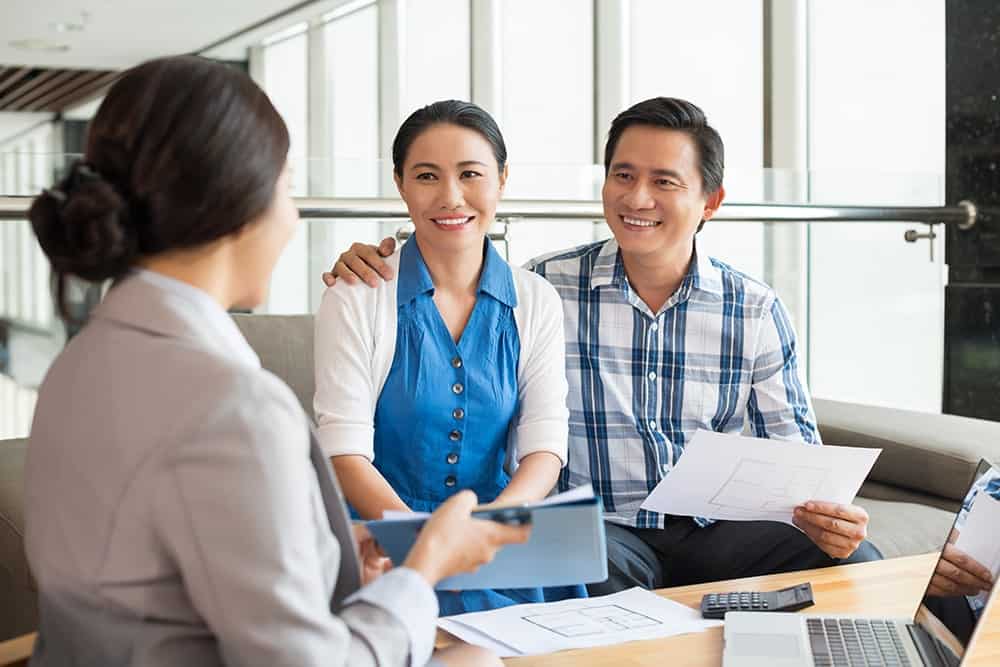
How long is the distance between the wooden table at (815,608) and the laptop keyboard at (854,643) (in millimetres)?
79

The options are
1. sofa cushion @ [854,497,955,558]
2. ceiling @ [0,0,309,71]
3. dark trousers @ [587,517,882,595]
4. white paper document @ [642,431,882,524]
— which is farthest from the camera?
ceiling @ [0,0,309,71]

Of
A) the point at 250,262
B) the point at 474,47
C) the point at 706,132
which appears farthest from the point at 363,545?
the point at 474,47

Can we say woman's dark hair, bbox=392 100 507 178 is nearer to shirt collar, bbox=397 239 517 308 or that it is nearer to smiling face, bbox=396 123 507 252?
smiling face, bbox=396 123 507 252

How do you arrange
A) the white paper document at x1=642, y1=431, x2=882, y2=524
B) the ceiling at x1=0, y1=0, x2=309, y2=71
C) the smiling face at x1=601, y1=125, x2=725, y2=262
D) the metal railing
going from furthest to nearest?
1. the ceiling at x1=0, y1=0, x2=309, y2=71
2. the metal railing
3. the smiling face at x1=601, y1=125, x2=725, y2=262
4. the white paper document at x1=642, y1=431, x2=882, y2=524

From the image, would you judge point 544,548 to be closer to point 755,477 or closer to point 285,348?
point 755,477

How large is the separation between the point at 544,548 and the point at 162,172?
0.52 meters

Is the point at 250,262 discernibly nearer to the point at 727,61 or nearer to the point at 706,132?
the point at 706,132

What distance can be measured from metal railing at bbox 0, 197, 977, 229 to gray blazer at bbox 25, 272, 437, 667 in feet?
5.17

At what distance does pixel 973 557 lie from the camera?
4.35 ft

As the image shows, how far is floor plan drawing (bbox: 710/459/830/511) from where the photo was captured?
5.82 feet

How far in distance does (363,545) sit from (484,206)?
0.77m

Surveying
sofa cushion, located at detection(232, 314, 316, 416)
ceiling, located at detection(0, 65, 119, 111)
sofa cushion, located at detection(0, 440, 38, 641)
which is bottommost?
sofa cushion, located at detection(0, 440, 38, 641)

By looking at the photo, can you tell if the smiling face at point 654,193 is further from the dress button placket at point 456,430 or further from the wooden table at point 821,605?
the wooden table at point 821,605

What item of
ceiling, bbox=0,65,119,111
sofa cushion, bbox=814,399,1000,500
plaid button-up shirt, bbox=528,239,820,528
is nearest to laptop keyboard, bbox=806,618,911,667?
A: plaid button-up shirt, bbox=528,239,820,528
